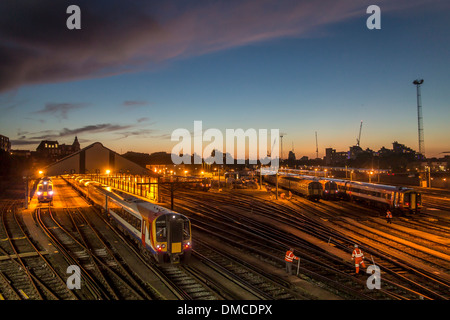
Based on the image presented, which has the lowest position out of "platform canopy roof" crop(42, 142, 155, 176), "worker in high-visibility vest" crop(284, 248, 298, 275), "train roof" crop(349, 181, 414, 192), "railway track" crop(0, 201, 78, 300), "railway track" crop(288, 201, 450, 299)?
"railway track" crop(288, 201, 450, 299)

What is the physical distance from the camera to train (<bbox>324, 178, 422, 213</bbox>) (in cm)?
3384

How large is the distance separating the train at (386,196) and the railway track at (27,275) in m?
32.3

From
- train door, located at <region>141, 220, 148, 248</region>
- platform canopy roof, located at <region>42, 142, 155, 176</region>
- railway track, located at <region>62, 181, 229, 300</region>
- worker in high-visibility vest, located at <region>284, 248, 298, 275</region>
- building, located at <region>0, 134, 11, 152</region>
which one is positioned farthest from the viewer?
building, located at <region>0, 134, 11, 152</region>

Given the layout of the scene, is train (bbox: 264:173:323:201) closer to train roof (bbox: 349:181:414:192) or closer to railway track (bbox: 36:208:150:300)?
train roof (bbox: 349:181:414:192)

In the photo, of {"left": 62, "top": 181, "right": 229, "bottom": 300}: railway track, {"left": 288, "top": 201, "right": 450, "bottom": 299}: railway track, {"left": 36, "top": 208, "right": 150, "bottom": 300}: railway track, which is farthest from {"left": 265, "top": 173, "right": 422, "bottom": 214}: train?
{"left": 36, "top": 208, "right": 150, "bottom": 300}: railway track

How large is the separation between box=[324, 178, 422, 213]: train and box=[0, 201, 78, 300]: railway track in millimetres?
32299

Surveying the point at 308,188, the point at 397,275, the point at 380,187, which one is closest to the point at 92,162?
the point at 308,188

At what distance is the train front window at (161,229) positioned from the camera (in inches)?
635

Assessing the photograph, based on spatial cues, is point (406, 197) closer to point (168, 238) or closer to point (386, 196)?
point (386, 196)

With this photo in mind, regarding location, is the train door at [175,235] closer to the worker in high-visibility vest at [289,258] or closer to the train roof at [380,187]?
the worker in high-visibility vest at [289,258]

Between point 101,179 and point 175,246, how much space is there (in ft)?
152

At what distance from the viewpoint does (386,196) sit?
36844mm

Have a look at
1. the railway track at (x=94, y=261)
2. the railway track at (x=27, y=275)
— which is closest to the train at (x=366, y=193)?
the railway track at (x=94, y=261)
